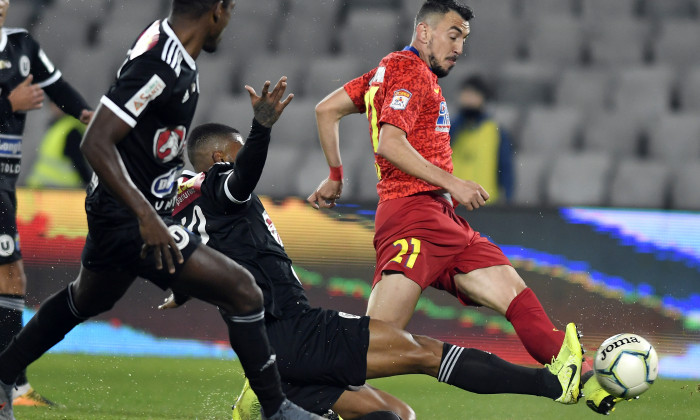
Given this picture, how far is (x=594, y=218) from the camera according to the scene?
6012 mm

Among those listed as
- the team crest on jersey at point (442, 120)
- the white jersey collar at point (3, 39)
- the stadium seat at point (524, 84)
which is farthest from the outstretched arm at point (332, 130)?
the stadium seat at point (524, 84)

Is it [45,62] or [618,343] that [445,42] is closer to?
[618,343]

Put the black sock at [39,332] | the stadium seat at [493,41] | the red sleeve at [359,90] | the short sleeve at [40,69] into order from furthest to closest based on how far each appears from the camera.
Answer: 1. the stadium seat at [493,41]
2. the short sleeve at [40,69]
3. the red sleeve at [359,90]
4. the black sock at [39,332]

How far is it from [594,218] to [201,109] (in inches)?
170

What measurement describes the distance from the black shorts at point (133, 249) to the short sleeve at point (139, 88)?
0.37m

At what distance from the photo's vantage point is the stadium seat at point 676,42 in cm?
926

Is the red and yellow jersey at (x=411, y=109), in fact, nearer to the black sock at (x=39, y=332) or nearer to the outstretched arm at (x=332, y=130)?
the outstretched arm at (x=332, y=130)

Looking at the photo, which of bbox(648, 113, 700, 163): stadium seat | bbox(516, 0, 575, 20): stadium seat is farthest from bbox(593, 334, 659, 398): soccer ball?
bbox(516, 0, 575, 20): stadium seat

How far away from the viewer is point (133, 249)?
3.17 meters

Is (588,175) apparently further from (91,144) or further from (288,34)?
(91,144)

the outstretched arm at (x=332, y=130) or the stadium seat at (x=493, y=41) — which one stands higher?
the stadium seat at (x=493, y=41)

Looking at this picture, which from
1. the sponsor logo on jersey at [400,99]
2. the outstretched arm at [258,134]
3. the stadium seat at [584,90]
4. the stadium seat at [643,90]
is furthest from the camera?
the stadium seat at [584,90]

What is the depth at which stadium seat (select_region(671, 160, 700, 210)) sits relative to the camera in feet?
25.1

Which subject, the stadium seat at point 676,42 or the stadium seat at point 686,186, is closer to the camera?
the stadium seat at point 686,186
